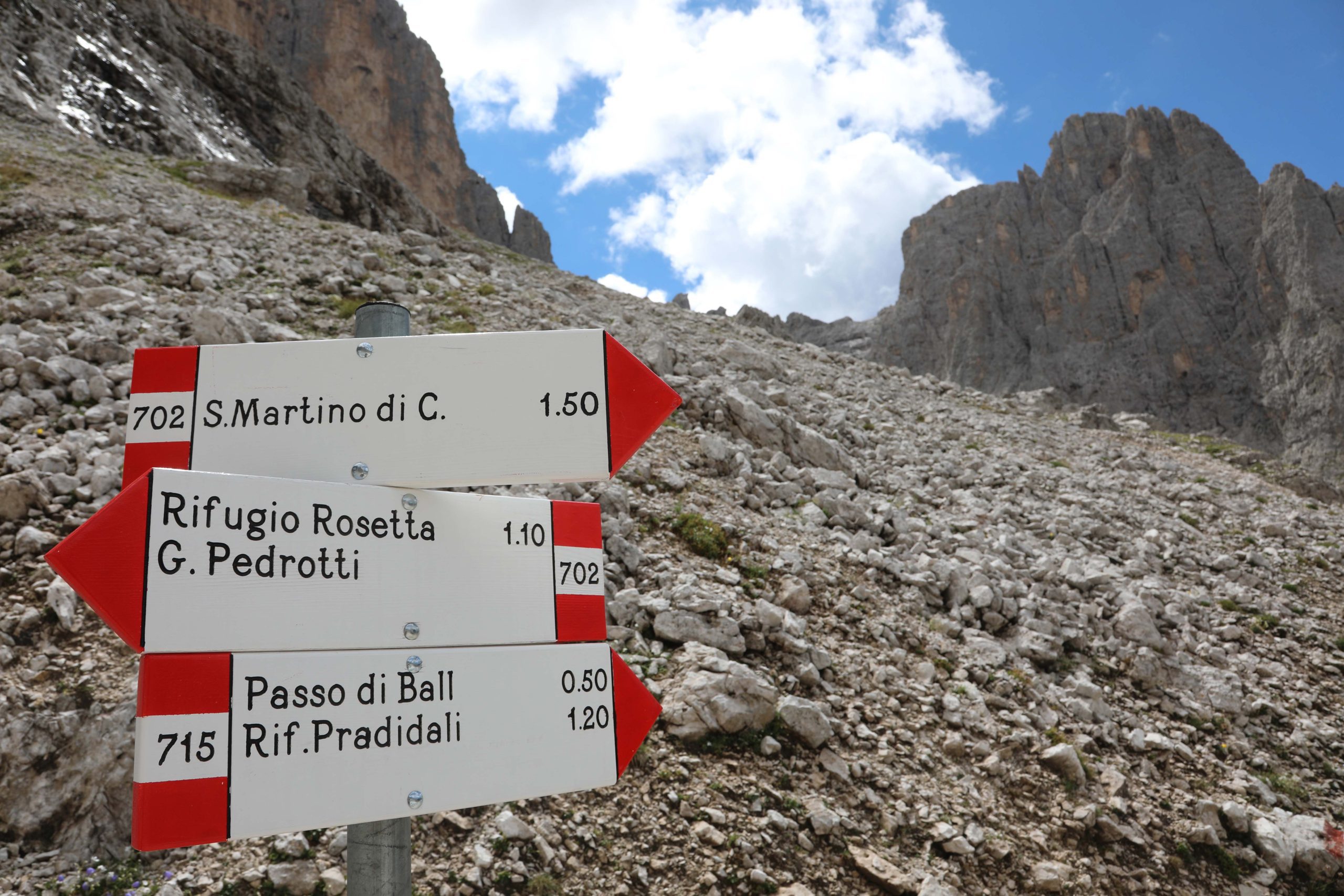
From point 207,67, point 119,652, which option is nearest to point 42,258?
point 119,652

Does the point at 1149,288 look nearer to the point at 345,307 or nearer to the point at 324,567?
the point at 345,307

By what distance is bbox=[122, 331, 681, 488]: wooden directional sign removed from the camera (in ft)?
6.72

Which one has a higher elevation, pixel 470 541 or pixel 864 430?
pixel 864 430

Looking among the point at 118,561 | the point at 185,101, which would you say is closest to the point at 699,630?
the point at 118,561

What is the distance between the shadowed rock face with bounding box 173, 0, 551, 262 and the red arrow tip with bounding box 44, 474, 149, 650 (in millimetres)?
81972

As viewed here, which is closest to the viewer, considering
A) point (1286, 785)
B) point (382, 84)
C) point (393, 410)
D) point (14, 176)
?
point (393, 410)

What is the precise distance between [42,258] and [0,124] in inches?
598

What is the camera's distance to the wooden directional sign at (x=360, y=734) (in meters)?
1.68

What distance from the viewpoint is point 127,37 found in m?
32.5

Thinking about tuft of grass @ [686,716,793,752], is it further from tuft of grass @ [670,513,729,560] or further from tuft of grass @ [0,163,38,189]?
tuft of grass @ [0,163,38,189]

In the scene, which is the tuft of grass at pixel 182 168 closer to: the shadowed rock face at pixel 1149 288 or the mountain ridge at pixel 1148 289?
the mountain ridge at pixel 1148 289

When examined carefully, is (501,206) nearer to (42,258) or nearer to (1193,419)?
(1193,419)

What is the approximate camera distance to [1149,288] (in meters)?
78.1

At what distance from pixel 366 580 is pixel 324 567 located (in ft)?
0.35
